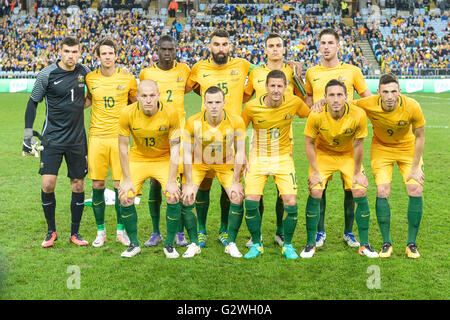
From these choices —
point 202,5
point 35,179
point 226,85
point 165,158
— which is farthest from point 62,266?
point 202,5

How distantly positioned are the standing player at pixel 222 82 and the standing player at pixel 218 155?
36 centimetres

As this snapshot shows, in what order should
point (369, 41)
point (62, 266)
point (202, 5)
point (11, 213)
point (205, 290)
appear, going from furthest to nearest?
1. point (202, 5)
2. point (369, 41)
3. point (11, 213)
4. point (62, 266)
5. point (205, 290)

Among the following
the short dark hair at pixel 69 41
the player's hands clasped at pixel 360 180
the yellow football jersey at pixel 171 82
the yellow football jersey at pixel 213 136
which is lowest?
the player's hands clasped at pixel 360 180

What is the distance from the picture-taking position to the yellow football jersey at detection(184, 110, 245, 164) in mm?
5723

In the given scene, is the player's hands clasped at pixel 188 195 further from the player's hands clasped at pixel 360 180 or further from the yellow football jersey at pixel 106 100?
the player's hands clasped at pixel 360 180

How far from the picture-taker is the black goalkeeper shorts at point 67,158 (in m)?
5.96

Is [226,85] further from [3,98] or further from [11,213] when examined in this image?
[3,98]

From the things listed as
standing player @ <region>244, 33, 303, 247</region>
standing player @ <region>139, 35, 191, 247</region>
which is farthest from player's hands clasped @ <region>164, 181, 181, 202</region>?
standing player @ <region>244, 33, 303, 247</region>

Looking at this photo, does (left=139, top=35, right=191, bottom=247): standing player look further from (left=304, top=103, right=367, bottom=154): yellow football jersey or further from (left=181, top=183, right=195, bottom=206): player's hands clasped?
(left=304, top=103, right=367, bottom=154): yellow football jersey

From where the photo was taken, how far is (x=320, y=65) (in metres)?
6.23

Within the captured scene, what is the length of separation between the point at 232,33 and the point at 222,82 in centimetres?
2985

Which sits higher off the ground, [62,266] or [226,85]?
[226,85]

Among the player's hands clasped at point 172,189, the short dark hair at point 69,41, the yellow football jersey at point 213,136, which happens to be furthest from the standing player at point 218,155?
the short dark hair at point 69,41
